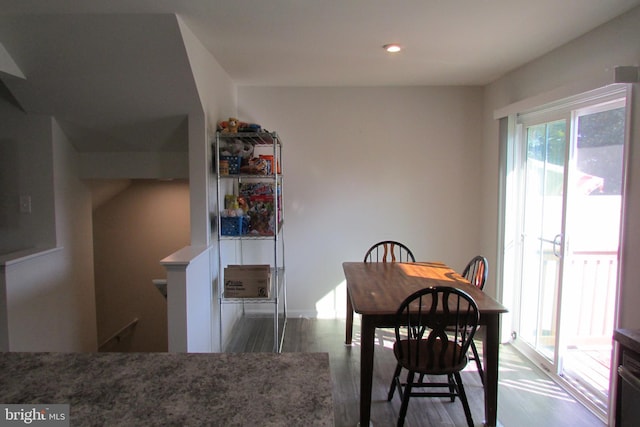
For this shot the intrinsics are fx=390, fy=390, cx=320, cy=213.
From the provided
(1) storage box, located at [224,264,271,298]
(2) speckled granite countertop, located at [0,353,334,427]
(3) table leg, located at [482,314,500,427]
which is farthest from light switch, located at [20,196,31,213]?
(3) table leg, located at [482,314,500,427]

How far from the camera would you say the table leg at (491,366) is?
7.09ft

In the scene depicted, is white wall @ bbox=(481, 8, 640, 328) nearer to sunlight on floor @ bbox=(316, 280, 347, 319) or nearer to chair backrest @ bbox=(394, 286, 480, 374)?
chair backrest @ bbox=(394, 286, 480, 374)

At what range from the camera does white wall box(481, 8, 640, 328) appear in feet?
6.72

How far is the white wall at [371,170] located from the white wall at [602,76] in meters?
0.75

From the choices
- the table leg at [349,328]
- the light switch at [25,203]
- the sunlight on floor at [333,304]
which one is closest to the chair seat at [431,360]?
the table leg at [349,328]

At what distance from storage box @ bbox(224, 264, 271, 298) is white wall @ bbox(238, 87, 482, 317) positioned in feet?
3.22

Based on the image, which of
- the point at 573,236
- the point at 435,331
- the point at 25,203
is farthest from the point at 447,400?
the point at 25,203

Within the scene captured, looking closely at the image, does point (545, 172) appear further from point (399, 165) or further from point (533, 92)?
point (399, 165)

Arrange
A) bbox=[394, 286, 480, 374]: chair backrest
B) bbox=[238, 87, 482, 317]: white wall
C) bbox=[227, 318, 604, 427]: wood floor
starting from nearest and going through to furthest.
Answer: bbox=[394, 286, 480, 374]: chair backrest < bbox=[227, 318, 604, 427]: wood floor < bbox=[238, 87, 482, 317]: white wall

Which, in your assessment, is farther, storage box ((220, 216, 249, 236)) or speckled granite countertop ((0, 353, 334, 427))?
storage box ((220, 216, 249, 236))

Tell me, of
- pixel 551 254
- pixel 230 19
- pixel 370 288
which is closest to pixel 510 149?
pixel 551 254

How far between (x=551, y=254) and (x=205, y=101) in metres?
2.81

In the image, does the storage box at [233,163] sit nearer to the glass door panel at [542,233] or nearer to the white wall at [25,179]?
the white wall at [25,179]

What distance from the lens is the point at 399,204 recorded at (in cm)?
405
